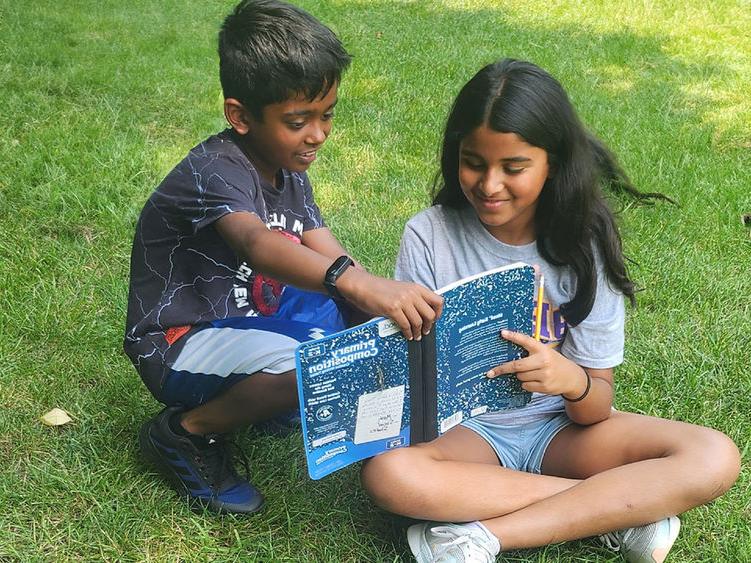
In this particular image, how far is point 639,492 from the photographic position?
5.99ft

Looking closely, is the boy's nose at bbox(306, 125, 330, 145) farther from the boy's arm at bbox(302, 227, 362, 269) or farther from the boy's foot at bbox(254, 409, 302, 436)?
the boy's foot at bbox(254, 409, 302, 436)

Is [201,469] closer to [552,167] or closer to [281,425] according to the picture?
[281,425]

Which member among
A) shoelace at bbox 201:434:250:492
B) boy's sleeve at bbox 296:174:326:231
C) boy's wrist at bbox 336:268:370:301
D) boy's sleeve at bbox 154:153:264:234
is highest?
boy's sleeve at bbox 154:153:264:234

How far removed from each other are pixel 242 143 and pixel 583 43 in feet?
13.7

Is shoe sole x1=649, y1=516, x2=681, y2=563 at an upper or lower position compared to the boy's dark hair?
lower

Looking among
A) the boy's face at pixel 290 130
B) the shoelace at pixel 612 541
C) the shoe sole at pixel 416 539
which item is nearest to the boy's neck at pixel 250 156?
the boy's face at pixel 290 130

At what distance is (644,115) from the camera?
441 centimetres

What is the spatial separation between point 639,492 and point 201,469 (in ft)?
3.18

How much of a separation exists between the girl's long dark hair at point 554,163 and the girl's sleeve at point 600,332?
0.02 meters

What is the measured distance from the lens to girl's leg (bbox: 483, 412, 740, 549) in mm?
1819

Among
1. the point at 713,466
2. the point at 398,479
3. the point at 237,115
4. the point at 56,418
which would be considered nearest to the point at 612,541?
the point at 713,466

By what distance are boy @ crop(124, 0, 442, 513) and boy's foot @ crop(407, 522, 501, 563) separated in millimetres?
400

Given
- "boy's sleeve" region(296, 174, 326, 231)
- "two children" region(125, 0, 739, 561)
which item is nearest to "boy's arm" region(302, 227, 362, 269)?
"boy's sleeve" region(296, 174, 326, 231)

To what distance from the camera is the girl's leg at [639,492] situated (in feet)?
5.97
